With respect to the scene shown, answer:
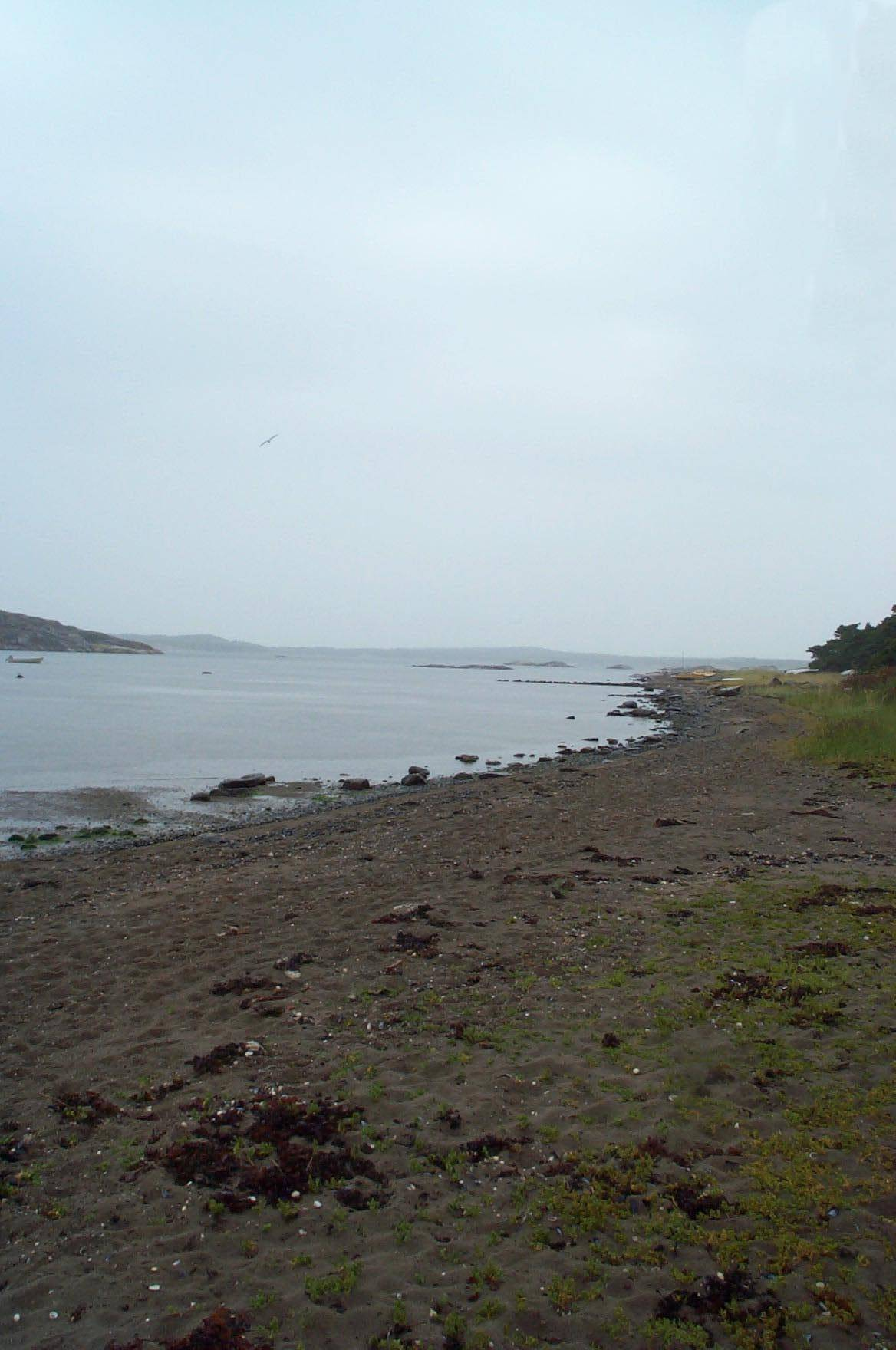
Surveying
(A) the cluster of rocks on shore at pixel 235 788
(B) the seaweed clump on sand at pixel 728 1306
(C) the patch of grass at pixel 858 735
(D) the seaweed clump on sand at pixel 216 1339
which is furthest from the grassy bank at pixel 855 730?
(D) the seaweed clump on sand at pixel 216 1339

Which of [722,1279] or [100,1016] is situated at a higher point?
[722,1279]

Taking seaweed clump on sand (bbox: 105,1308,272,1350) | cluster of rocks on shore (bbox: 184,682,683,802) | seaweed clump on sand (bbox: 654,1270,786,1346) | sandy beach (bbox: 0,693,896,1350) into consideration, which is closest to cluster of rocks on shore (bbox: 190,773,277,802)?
cluster of rocks on shore (bbox: 184,682,683,802)

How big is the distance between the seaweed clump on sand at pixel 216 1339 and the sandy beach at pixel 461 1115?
1 cm

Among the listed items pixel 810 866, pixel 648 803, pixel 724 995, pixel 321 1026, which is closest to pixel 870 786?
pixel 648 803

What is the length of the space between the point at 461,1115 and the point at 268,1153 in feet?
4.24

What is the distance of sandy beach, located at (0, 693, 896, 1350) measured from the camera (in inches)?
153

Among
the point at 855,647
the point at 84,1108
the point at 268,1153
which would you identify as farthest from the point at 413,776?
the point at 855,647

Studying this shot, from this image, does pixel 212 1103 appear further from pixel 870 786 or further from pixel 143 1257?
pixel 870 786

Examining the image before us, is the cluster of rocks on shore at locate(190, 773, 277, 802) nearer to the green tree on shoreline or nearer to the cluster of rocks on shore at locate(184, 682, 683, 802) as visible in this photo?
the cluster of rocks on shore at locate(184, 682, 683, 802)

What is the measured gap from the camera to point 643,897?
10.4 metres

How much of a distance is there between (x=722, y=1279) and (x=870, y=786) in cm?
1610

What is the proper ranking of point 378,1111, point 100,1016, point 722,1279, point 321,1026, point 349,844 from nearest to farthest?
point 722,1279 < point 378,1111 < point 321,1026 < point 100,1016 < point 349,844

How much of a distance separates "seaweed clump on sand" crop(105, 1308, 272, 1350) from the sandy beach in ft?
0.05

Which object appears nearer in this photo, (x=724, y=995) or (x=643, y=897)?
(x=724, y=995)
